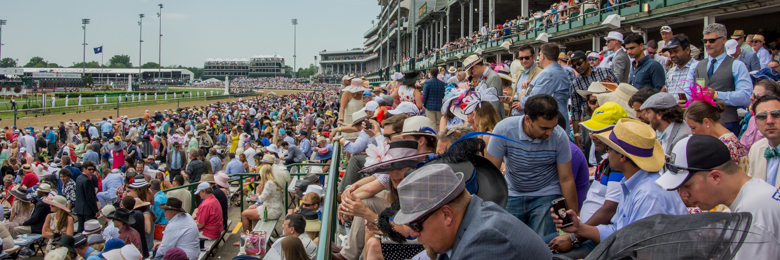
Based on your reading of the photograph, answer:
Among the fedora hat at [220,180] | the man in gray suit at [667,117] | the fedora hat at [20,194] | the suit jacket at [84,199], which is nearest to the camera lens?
the man in gray suit at [667,117]

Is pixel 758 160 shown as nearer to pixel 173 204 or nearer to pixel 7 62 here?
pixel 173 204

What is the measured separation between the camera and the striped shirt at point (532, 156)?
3.72m

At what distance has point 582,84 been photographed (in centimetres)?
679

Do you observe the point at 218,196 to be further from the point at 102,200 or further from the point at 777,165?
the point at 777,165

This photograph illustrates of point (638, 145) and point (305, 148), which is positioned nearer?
point (638, 145)

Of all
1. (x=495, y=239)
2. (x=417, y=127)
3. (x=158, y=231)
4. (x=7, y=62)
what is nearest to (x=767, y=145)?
(x=417, y=127)

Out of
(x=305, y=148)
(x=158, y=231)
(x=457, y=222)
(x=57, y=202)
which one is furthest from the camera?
(x=305, y=148)

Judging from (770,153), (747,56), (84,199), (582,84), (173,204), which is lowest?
(84,199)

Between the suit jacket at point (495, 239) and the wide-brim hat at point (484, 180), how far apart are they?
2.93ft

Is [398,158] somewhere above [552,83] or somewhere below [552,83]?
below

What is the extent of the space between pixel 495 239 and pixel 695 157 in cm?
104

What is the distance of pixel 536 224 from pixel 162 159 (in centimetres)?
1694

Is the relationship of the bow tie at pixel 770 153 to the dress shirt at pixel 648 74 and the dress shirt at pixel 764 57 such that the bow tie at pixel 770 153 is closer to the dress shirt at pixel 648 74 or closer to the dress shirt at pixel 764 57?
the dress shirt at pixel 648 74

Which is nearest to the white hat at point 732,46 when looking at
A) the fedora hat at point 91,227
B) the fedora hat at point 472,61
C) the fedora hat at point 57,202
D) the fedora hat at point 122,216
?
the fedora hat at point 472,61
